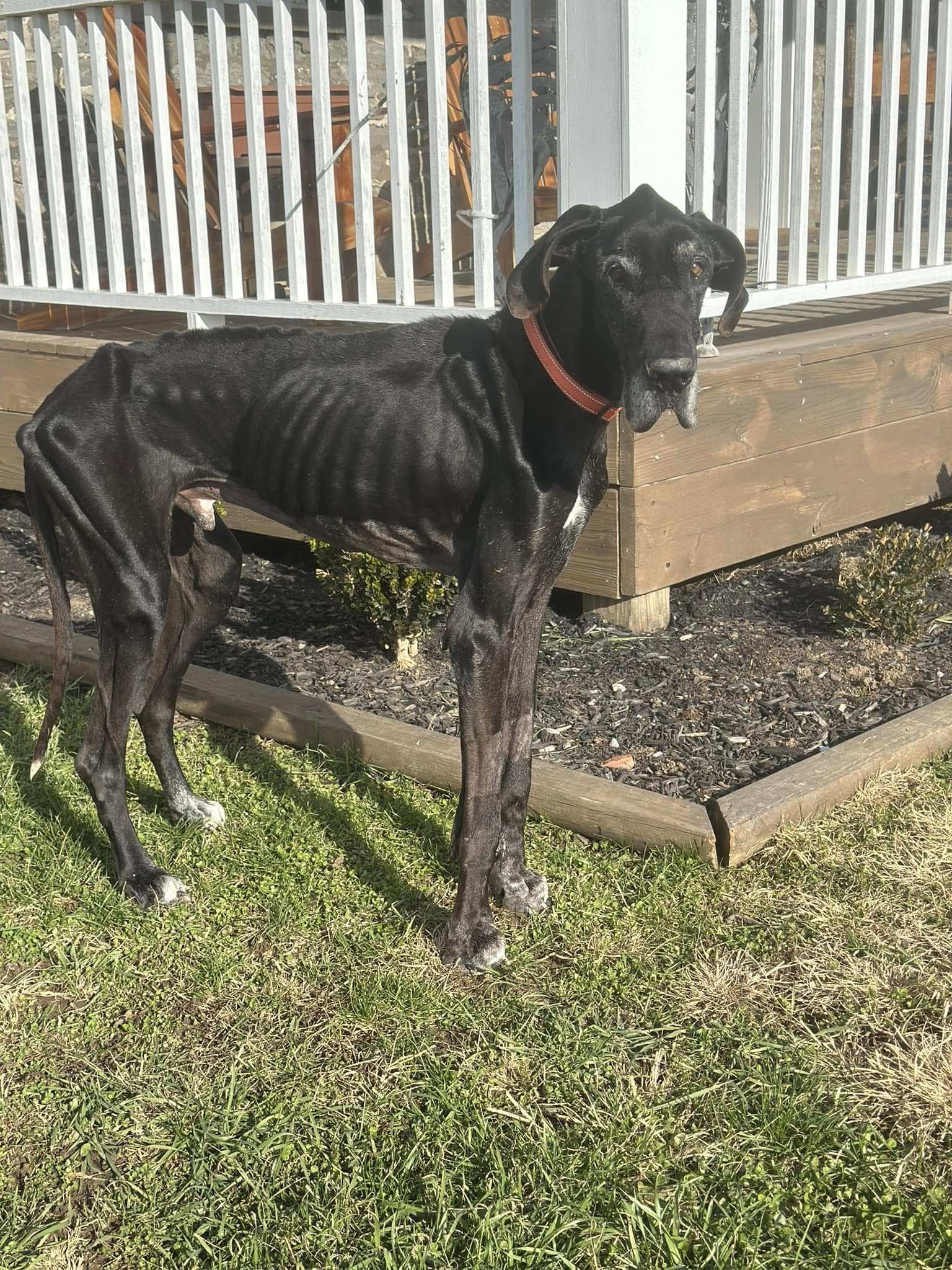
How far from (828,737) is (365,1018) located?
83.7 inches

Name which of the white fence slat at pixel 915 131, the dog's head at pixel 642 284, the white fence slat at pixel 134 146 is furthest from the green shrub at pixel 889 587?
the white fence slat at pixel 134 146

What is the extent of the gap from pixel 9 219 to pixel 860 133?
424cm

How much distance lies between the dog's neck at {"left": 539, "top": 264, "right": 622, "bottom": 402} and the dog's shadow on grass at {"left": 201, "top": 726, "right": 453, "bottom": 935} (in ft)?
5.06

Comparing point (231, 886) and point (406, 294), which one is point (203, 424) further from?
point (406, 294)

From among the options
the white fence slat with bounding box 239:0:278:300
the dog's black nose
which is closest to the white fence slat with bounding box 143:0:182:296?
the white fence slat with bounding box 239:0:278:300

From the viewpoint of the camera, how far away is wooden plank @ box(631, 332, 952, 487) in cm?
493

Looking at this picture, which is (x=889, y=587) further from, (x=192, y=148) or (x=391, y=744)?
(x=192, y=148)

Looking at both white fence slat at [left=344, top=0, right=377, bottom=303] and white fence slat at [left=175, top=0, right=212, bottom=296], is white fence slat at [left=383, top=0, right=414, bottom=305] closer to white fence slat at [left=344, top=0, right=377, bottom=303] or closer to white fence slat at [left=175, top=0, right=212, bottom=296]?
white fence slat at [left=344, top=0, right=377, bottom=303]

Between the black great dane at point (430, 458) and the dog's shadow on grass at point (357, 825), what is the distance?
246 millimetres

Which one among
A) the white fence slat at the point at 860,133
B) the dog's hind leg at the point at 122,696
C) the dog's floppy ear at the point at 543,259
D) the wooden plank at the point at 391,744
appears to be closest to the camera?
the dog's floppy ear at the point at 543,259

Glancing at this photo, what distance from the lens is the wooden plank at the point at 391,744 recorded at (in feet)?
12.3

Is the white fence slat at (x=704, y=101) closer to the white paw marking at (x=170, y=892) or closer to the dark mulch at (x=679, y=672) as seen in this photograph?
the dark mulch at (x=679, y=672)

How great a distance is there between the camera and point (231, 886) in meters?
3.72

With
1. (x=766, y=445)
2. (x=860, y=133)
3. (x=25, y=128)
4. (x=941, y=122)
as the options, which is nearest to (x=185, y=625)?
(x=766, y=445)
